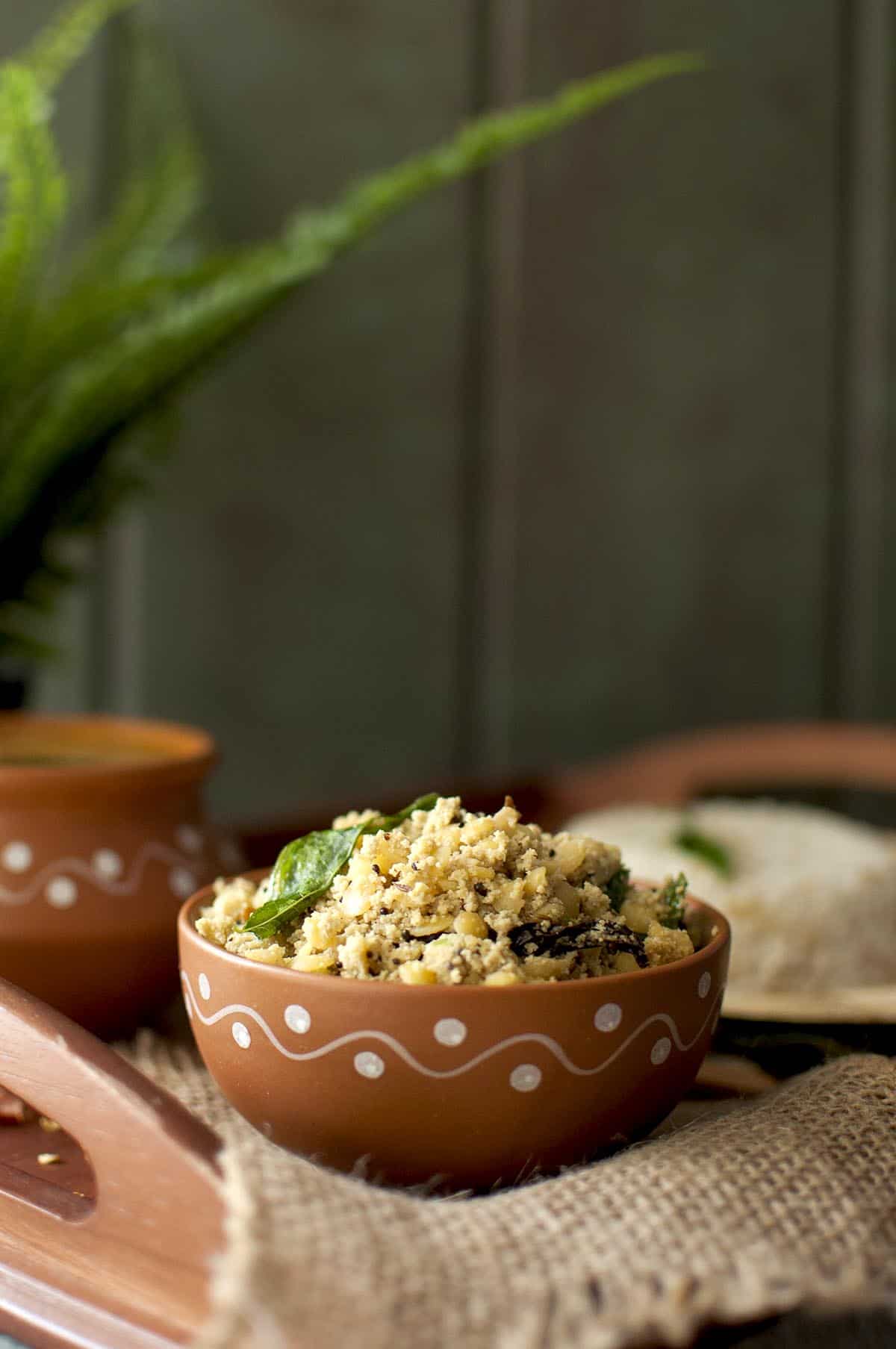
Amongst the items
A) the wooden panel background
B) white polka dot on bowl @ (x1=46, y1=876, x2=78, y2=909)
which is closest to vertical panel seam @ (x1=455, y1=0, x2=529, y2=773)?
the wooden panel background

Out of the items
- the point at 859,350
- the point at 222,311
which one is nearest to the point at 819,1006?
the point at 222,311

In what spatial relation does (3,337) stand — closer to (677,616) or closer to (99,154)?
(99,154)

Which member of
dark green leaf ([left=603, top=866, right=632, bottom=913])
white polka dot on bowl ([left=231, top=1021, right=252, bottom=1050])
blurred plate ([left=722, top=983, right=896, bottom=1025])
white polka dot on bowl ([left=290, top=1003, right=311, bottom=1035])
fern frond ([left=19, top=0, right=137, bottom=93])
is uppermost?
fern frond ([left=19, top=0, right=137, bottom=93])

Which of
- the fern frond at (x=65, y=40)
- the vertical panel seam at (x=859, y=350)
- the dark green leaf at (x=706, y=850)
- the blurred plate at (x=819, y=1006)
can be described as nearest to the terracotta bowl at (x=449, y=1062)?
the blurred plate at (x=819, y=1006)

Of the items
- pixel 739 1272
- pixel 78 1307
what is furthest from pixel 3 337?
pixel 739 1272

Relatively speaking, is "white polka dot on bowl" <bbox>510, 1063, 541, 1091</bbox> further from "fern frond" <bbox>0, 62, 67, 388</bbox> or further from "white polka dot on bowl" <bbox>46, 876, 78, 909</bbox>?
"fern frond" <bbox>0, 62, 67, 388</bbox>

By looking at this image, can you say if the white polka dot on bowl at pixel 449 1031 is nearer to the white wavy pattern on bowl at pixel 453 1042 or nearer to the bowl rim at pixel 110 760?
the white wavy pattern on bowl at pixel 453 1042
